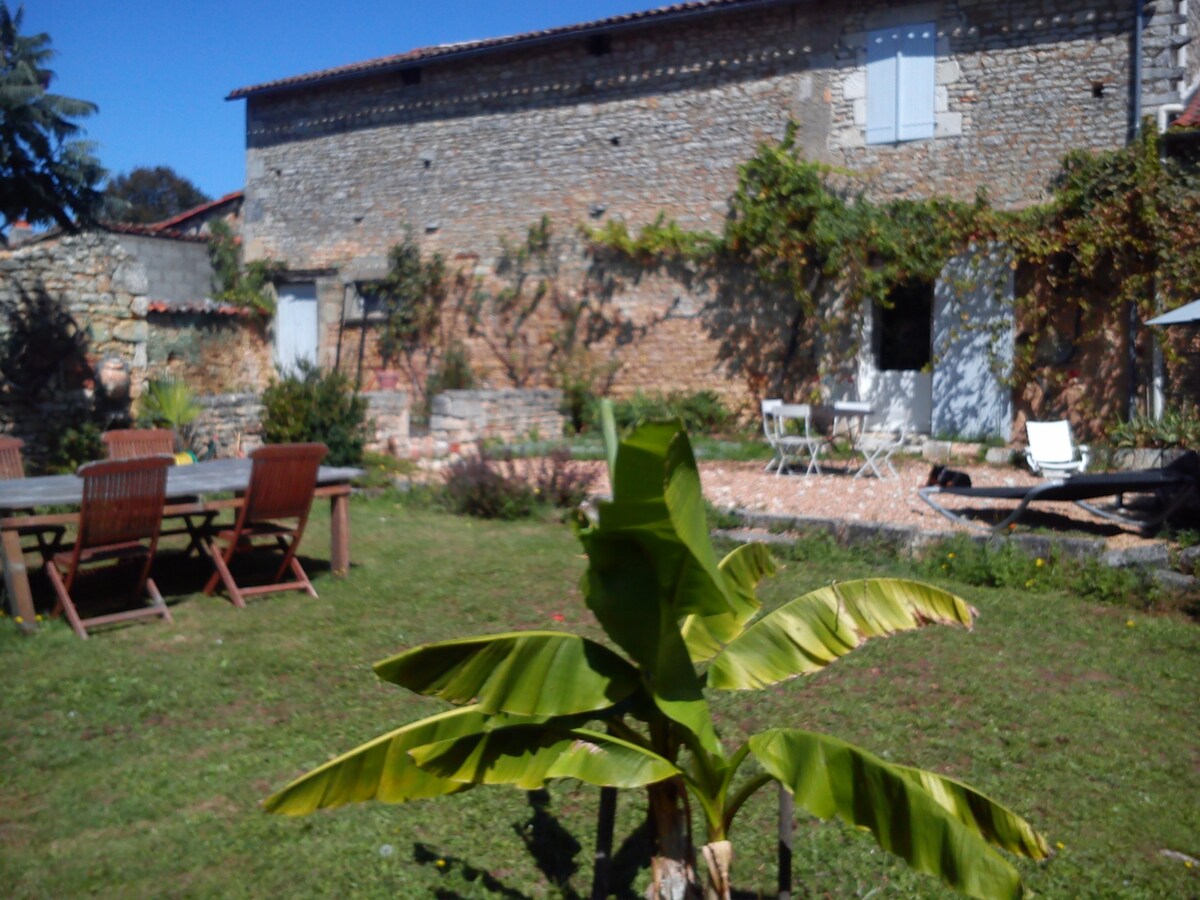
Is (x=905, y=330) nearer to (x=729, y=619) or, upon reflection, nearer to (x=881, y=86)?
(x=881, y=86)

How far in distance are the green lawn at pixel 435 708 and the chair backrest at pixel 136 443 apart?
6.57 ft

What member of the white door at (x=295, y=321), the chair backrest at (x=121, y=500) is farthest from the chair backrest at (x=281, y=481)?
the white door at (x=295, y=321)

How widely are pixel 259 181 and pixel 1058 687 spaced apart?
18.8m

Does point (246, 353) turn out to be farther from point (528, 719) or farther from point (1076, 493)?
point (528, 719)

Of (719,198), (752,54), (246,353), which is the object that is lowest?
(246,353)

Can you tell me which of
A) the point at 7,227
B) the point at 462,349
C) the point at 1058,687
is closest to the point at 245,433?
the point at 7,227

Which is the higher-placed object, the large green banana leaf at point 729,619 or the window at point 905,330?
the window at point 905,330

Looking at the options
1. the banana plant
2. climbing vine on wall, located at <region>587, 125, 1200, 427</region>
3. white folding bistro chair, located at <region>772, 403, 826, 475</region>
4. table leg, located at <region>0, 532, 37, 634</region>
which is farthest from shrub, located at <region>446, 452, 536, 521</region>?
the banana plant

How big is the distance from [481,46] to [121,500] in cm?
1333

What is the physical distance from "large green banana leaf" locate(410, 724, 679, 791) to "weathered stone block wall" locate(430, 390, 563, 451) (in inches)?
446

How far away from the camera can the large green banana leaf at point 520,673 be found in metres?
2.68

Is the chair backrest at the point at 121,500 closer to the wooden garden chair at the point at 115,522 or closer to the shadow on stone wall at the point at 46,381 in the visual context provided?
the wooden garden chair at the point at 115,522

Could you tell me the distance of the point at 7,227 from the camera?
1222cm

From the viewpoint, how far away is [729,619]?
3.21 metres
